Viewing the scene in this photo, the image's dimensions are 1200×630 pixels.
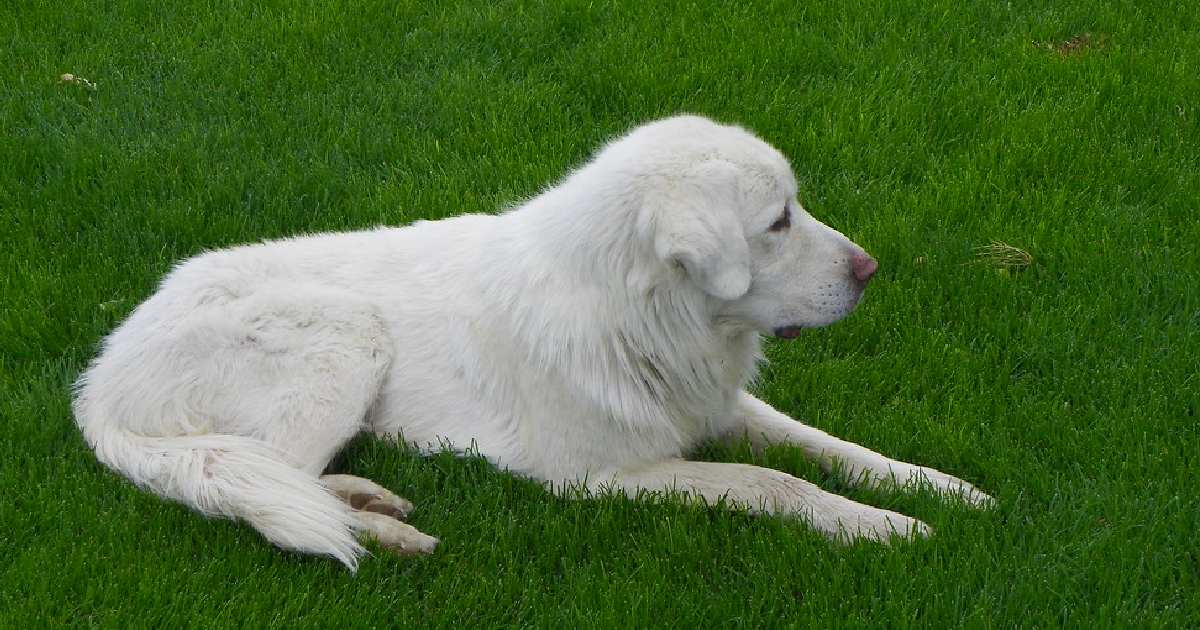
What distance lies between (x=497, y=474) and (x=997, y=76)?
3671mm

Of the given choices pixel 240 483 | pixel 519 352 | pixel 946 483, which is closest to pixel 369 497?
pixel 240 483

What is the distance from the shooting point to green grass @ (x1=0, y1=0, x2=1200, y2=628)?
343 cm

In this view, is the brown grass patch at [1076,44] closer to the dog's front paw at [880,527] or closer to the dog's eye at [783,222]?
the dog's eye at [783,222]

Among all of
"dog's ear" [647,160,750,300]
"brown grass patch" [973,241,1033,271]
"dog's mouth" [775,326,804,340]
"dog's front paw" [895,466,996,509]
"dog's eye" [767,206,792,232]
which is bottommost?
"brown grass patch" [973,241,1033,271]

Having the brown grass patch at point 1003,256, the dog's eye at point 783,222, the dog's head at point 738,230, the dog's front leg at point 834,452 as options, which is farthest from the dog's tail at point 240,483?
the brown grass patch at point 1003,256

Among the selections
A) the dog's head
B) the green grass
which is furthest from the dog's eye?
the green grass

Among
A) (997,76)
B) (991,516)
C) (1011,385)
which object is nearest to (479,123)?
(997,76)

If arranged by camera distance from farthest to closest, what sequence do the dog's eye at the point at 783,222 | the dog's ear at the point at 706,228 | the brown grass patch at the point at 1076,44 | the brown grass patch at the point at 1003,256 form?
the brown grass patch at the point at 1076,44 < the brown grass patch at the point at 1003,256 < the dog's eye at the point at 783,222 < the dog's ear at the point at 706,228

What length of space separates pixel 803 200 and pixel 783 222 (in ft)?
6.32

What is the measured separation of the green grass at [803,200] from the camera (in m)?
3.43

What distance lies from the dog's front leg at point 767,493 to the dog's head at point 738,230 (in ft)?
1.45

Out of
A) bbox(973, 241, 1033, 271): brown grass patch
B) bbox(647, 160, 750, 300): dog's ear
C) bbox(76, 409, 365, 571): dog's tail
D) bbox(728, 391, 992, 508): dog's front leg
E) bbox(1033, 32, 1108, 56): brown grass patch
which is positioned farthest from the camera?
bbox(1033, 32, 1108, 56): brown grass patch

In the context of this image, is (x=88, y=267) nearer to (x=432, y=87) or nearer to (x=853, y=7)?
(x=432, y=87)

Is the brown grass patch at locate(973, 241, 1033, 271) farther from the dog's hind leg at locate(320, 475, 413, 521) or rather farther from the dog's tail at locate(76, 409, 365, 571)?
the dog's tail at locate(76, 409, 365, 571)
